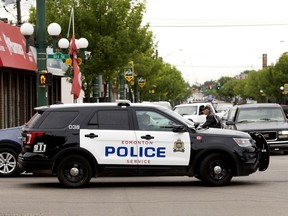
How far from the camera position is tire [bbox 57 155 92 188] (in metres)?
12.8

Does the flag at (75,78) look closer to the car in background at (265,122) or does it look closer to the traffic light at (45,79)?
the traffic light at (45,79)

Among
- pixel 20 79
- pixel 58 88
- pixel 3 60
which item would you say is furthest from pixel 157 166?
pixel 58 88

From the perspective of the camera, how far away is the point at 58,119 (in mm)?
13039

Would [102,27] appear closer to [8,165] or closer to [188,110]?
[188,110]

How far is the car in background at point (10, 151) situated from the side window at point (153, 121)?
3.64 metres

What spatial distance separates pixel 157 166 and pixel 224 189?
1.39 meters

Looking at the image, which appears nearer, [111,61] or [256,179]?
[256,179]

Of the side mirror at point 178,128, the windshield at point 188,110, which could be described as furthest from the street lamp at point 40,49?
the windshield at point 188,110

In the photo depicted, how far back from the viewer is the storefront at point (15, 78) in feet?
82.0

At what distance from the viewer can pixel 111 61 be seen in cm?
3167

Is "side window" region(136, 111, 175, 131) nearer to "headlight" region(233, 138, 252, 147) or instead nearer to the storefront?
"headlight" region(233, 138, 252, 147)

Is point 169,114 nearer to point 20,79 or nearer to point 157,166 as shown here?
point 157,166

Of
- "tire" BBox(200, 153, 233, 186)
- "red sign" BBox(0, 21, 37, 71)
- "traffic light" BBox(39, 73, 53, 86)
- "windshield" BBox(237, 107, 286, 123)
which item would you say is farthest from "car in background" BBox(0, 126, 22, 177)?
"windshield" BBox(237, 107, 286, 123)

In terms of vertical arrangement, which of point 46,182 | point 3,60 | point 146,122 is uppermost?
point 3,60
